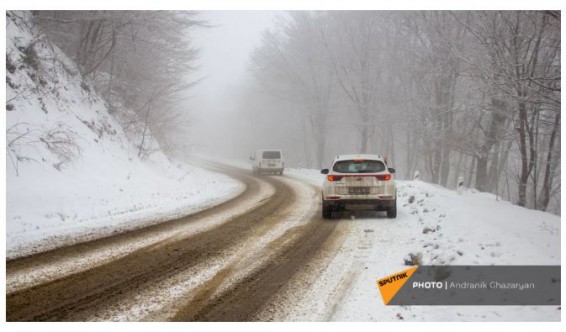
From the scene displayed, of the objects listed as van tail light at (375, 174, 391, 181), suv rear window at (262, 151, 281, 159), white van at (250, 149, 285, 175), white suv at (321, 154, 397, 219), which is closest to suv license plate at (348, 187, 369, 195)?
white suv at (321, 154, 397, 219)

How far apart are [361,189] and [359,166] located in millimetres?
593

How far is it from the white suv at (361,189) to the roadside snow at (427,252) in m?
0.38

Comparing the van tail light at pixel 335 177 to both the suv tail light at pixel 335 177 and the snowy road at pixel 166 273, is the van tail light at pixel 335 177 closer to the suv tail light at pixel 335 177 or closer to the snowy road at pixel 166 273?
the suv tail light at pixel 335 177

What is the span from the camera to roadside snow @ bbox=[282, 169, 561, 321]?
13.5 feet

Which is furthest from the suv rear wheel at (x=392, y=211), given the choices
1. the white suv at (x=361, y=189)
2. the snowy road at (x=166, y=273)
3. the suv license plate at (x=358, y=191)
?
the snowy road at (x=166, y=273)

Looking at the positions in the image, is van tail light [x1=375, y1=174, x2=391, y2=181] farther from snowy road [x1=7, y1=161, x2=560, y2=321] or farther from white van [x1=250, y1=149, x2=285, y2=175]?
white van [x1=250, y1=149, x2=285, y2=175]

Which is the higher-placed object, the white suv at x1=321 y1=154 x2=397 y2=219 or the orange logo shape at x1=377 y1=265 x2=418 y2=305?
the white suv at x1=321 y1=154 x2=397 y2=219

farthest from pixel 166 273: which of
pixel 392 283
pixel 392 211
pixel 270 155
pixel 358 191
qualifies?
pixel 270 155

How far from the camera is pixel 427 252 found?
Answer: 620 centimetres

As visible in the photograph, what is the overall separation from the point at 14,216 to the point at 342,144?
133 ft

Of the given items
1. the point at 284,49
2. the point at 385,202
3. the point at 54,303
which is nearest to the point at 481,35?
the point at 385,202

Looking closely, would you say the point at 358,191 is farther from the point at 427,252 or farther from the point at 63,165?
the point at 63,165

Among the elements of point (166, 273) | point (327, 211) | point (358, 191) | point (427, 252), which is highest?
point (358, 191)

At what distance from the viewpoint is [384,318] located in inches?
161
